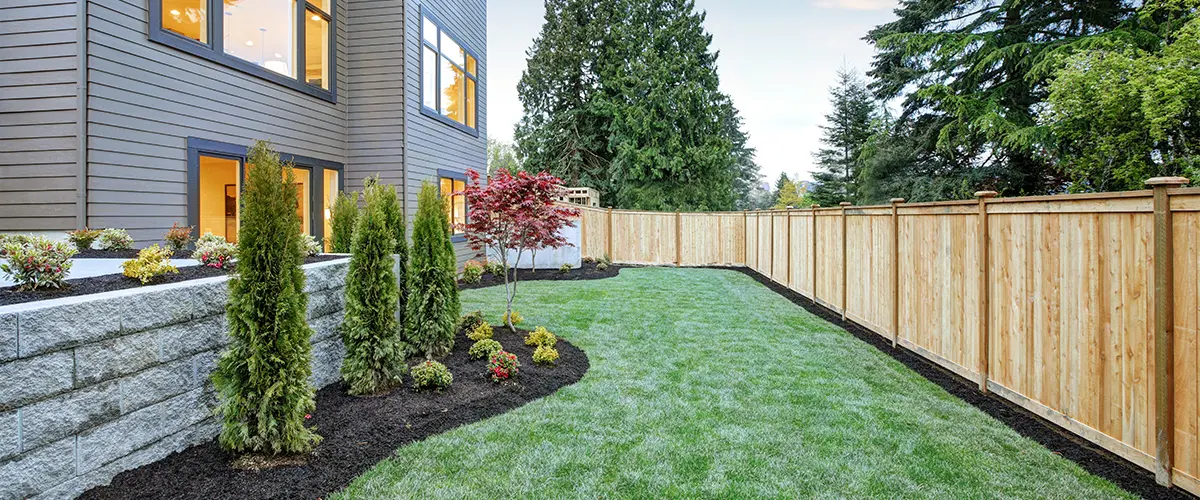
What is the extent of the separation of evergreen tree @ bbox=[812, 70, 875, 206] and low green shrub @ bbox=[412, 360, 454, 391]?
85.9 ft

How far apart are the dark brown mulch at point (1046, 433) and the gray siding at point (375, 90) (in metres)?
7.12

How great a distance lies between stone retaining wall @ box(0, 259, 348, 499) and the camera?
211cm

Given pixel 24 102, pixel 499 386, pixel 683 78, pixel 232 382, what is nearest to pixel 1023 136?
pixel 683 78

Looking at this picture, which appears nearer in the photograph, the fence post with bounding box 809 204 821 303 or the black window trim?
the black window trim

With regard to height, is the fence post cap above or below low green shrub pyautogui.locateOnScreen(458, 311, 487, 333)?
above

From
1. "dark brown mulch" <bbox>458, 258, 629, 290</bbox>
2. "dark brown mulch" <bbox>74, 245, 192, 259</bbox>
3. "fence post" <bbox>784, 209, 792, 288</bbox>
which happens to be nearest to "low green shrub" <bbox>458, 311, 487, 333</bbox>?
"dark brown mulch" <bbox>74, 245, 192, 259</bbox>

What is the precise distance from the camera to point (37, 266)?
271cm

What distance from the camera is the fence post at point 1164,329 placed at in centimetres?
268

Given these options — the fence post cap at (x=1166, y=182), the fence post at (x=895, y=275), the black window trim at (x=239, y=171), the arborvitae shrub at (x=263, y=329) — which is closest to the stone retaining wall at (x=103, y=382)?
the arborvitae shrub at (x=263, y=329)

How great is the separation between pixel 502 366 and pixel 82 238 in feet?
11.5

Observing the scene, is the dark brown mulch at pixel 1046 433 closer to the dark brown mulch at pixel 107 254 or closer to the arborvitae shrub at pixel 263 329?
the arborvitae shrub at pixel 263 329

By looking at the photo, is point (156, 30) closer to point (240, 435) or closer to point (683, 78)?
point (240, 435)

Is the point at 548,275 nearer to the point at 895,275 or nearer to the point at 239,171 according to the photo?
the point at 239,171

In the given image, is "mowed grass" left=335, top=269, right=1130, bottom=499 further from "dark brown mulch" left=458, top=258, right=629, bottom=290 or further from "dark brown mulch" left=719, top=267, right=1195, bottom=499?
"dark brown mulch" left=458, top=258, right=629, bottom=290
